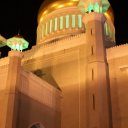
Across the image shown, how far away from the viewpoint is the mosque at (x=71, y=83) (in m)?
9.30

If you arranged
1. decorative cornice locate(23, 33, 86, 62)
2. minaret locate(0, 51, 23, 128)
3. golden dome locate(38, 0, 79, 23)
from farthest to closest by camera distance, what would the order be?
1. golden dome locate(38, 0, 79, 23)
2. decorative cornice locate(23, 33, 86, 62)
3. minaret locate(0, 51, 23, 128)

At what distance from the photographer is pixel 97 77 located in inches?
387

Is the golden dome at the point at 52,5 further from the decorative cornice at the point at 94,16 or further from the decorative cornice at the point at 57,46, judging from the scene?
the decorative cornice at the point at 94,16

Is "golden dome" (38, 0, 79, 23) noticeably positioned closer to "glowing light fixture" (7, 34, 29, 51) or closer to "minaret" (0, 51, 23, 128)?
"glowing light fixture" (7, 34, 29, 51)

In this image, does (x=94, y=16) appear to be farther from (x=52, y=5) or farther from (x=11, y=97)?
(x=52, y=5)

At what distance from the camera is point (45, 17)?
1540 centimetres

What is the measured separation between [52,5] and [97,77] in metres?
6.52

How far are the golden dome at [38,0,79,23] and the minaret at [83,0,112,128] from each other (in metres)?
3.67

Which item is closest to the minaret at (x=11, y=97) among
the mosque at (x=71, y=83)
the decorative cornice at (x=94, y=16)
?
the mosque at (x=71, y=83)

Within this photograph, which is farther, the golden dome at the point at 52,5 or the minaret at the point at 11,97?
the golden dome at the point at 52,5

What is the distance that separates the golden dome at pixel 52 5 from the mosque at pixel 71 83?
101 inches

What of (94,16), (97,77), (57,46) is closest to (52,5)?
(57,46)

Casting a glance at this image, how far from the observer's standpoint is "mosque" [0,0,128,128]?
9.30m

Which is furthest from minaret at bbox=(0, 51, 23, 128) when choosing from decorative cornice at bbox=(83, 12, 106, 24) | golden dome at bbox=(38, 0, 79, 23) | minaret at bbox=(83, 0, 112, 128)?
golden dome at bbox=(38, 0, 79, 23)
